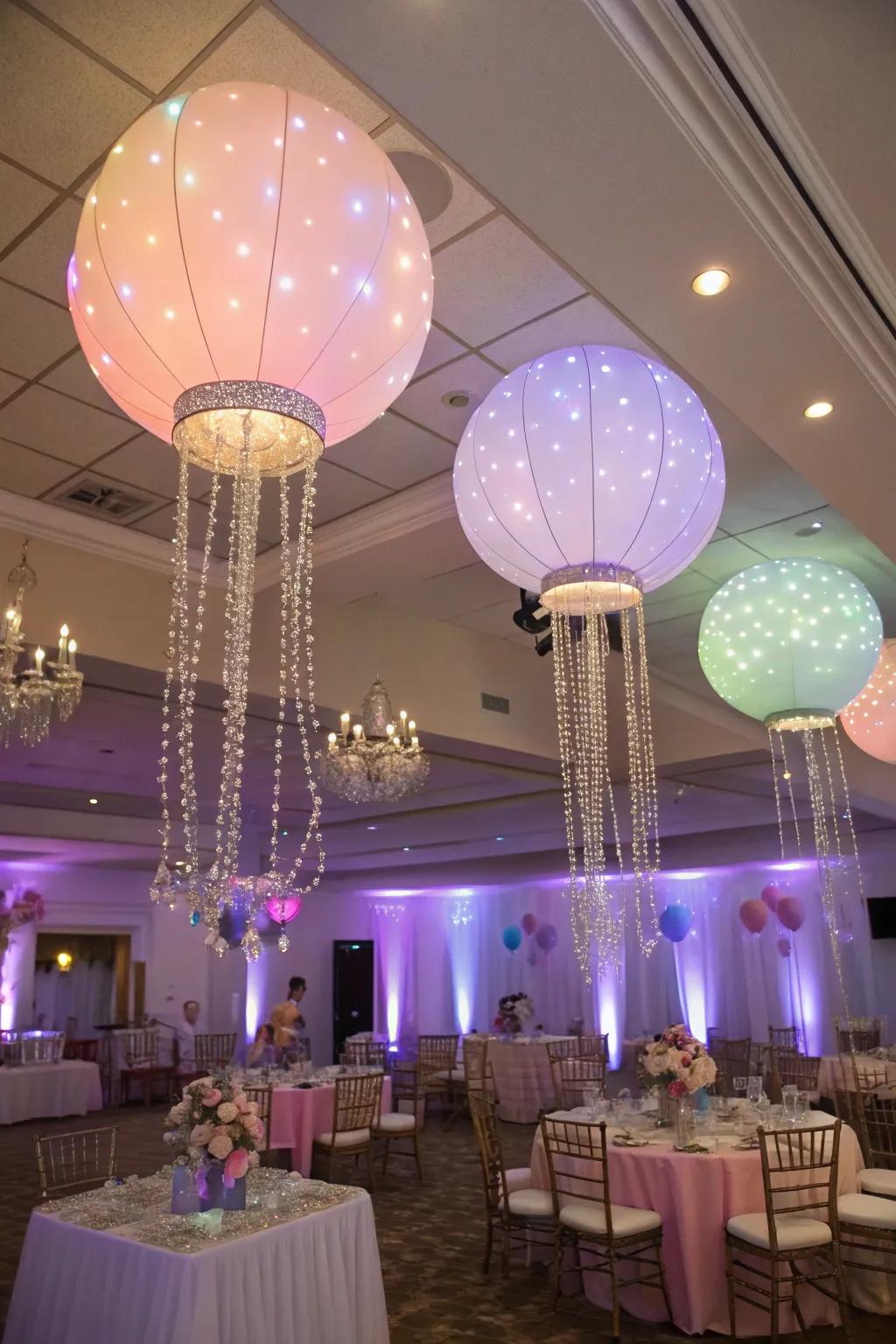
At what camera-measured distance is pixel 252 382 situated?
1862 millimetres

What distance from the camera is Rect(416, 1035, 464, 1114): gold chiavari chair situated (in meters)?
12.5

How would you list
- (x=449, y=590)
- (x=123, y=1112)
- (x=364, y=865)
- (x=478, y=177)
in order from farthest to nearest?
(x=364, y=865) → (x=123, y=1112) → (x=449, y=590) → (x=478, y=177)

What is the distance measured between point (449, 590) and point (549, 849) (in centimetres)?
983

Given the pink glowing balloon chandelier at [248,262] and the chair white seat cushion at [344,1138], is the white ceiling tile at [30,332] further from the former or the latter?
the chair white seat cushion at [344,1138]

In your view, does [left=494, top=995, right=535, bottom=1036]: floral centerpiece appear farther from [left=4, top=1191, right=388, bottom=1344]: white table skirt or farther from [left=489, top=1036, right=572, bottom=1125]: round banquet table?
[left=4, top=1191, right=388, bottom=1344]: white table skirt

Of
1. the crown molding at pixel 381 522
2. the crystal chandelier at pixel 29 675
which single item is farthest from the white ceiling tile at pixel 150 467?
the crown molding at pixel 381 522

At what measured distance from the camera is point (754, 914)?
14.5 metres

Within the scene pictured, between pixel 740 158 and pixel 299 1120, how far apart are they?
25.3ft

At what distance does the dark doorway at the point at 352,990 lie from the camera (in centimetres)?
1820

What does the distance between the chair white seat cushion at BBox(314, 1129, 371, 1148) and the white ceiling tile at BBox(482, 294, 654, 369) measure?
6444mm

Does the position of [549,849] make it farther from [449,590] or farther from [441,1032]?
[449,590]

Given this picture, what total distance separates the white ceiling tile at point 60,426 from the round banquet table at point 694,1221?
176 inches

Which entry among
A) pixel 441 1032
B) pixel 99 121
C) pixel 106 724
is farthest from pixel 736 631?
pixel 441 1032

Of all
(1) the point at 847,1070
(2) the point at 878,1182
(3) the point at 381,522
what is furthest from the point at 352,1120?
(1) the point at 847,1070
